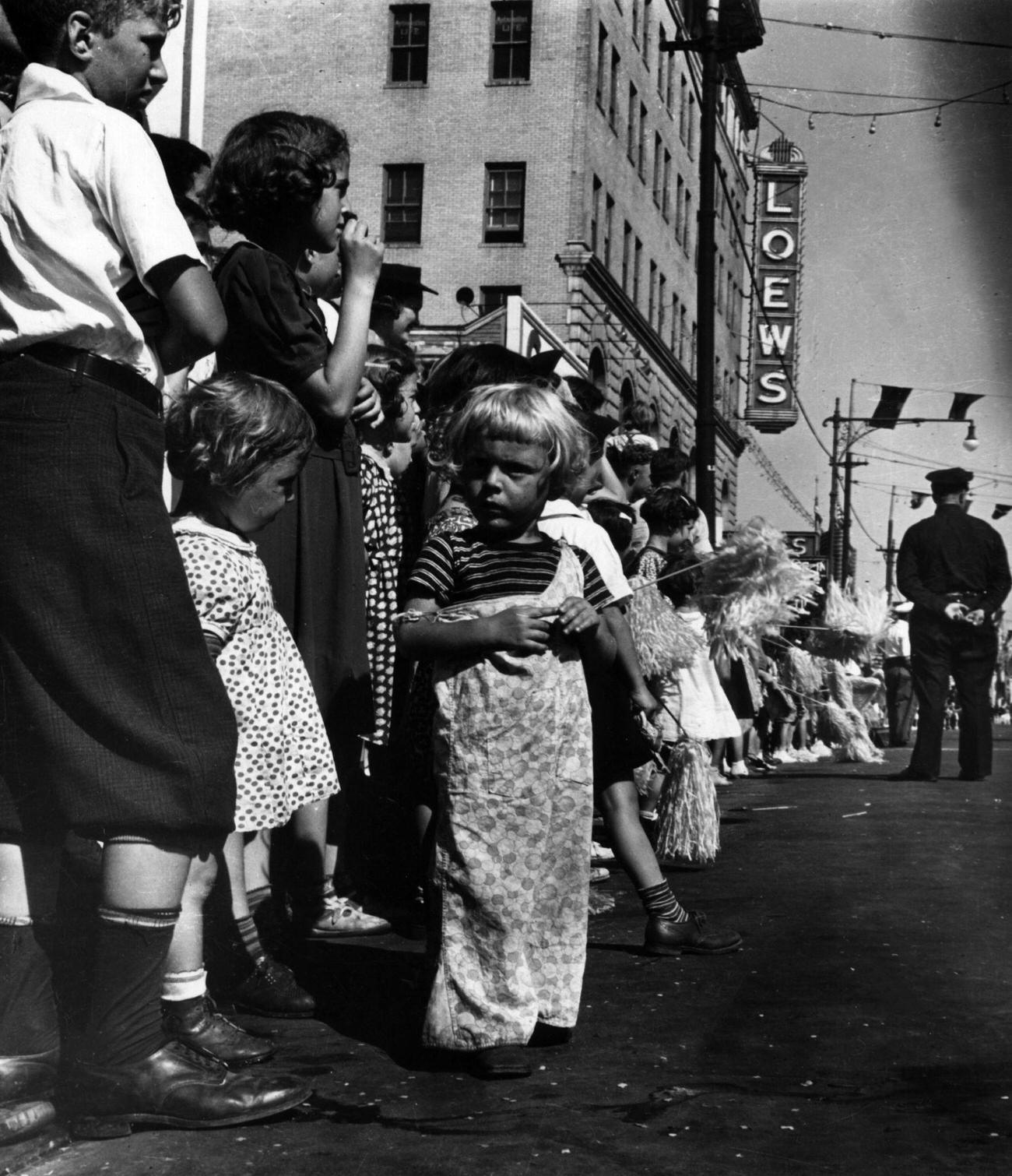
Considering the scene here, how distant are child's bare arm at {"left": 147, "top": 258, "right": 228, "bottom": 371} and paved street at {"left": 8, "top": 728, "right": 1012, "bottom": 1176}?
1389 mm

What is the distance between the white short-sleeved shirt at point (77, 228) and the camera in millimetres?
2658

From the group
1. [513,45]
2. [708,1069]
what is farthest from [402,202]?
[708,1069]

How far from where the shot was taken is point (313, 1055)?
3.22m

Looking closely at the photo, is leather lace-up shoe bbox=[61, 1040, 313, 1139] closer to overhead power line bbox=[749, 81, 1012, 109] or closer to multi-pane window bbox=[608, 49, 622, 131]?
overhead power line bbox=[749, 81, 1012, 109]

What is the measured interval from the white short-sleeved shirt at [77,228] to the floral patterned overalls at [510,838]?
3.55 ft

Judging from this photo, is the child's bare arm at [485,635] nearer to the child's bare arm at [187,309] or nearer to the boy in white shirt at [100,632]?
the boy in white shirt at [100,632]

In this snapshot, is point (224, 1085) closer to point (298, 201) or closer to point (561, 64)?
point (298, 201)

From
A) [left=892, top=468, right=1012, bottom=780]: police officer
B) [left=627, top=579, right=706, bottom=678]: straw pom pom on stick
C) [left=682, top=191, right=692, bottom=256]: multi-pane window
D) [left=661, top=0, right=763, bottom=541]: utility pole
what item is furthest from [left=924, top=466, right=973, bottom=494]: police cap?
[left=682, top=191, right=692, bottom=256]: multi-pane window

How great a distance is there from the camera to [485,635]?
10.8ft

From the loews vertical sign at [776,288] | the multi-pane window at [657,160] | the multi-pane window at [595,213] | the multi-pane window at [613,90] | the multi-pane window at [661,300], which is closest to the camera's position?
the multi-pane window at [613,90]

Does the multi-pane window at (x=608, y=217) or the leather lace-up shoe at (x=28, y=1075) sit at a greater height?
the multi-pane window at (x=608, y=217)

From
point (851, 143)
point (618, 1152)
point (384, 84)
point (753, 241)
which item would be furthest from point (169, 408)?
point (753, 241)

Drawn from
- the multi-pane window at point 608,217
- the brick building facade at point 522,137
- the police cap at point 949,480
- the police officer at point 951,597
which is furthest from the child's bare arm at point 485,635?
the multi-pane window at point 608,217

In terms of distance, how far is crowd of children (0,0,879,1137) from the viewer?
104 inches
